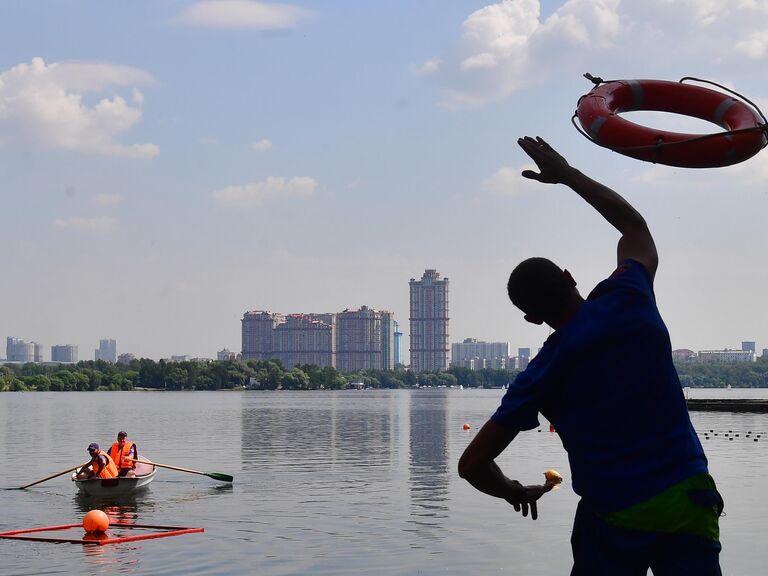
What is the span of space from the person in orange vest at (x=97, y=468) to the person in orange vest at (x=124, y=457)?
1.90 ft

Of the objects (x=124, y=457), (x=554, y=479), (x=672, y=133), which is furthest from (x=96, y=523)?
(x=672, y=133)

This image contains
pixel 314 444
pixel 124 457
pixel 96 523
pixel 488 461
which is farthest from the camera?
pixel 314 444

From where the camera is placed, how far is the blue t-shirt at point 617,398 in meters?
4.18

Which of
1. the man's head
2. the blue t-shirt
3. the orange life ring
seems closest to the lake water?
the orange life ring

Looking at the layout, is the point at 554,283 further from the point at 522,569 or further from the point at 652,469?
the point at 522,569

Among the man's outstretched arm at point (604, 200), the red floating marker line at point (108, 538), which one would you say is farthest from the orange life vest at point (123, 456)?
the man's outstretched arm at point (604, 200)

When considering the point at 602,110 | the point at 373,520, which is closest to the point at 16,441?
the point at 373,520

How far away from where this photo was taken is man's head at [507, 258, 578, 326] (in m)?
4.50

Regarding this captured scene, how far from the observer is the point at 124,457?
107ft

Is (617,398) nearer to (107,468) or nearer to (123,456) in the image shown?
(107,468)

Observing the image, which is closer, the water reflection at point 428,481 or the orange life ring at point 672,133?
the orange life ring at point 672,133

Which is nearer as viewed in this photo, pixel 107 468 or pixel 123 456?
pixel 107 468

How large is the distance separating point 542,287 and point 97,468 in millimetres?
28298

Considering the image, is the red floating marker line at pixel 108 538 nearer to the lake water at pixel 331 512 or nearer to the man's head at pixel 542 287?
the lake water at pixel 331 512
